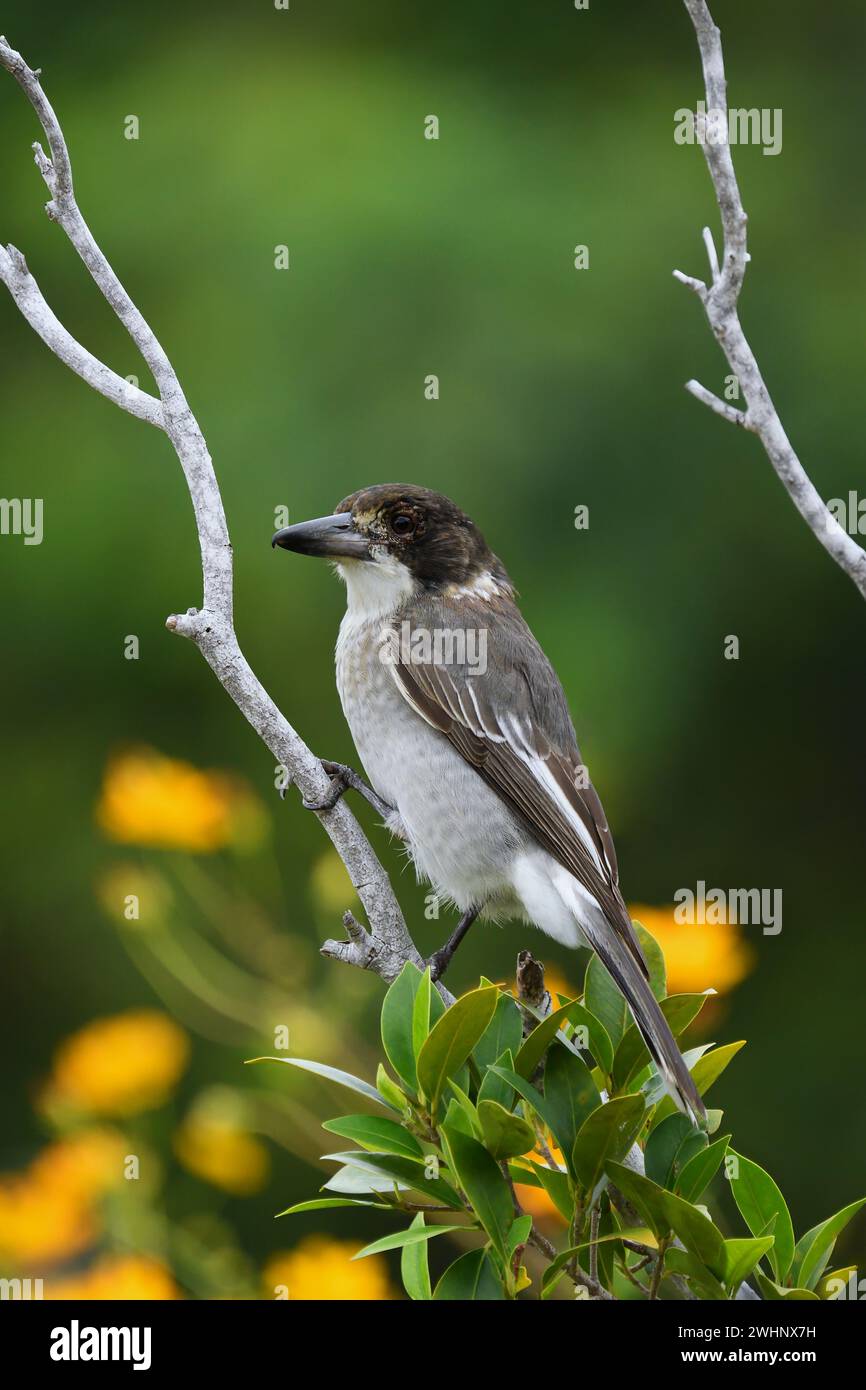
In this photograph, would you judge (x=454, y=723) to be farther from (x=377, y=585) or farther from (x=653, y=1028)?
(x=653, y=1028)

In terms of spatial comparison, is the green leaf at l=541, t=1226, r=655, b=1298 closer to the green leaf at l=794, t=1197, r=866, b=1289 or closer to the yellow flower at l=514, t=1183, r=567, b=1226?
the green leaf at l=794, t=1197, r=866, b=1289

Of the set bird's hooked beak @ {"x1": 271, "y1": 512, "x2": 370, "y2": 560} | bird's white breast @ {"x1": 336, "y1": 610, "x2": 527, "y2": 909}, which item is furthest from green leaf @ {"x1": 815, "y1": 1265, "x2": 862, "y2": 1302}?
bird's hooked beak @ {"x1": 271, "y1": 512, "x2": 370, "y2": 560}

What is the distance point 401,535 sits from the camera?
3023 mm

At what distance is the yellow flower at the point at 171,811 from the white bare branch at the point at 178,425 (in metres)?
0.88

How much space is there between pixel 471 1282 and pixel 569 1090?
0.80ft

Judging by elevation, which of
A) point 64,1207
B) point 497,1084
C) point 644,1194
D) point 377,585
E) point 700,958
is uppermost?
point 377,585

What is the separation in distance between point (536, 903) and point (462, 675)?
1.57 ft

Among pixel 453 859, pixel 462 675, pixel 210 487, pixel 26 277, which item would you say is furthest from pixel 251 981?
pixel 26 277

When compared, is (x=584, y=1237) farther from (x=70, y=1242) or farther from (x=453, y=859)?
(x=70, y=1242)

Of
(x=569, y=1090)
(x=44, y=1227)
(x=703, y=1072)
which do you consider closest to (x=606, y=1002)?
(x=703, y=1072)

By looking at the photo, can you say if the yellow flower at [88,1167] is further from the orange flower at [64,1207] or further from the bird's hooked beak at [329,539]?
the bird's hooked beak at [329,539]

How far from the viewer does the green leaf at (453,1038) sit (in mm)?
1760

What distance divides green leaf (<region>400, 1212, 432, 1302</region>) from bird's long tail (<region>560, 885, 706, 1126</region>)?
363mm

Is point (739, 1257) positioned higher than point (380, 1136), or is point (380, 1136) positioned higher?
point (380, 1136)
